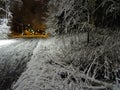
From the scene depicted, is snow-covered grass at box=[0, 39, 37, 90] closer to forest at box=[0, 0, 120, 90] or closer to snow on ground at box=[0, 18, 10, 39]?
forest at box=[0, 0, 120, 90]

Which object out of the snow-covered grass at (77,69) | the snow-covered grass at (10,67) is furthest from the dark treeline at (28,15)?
the snow-covered grass at (77,69)

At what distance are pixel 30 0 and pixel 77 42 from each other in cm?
3798

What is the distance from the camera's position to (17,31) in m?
43.7

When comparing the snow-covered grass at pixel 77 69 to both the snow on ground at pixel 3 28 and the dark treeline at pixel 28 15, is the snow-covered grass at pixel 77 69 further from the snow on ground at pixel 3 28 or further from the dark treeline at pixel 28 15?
the dark treeline at pixel 28 15

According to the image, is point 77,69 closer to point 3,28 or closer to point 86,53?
point 86,53

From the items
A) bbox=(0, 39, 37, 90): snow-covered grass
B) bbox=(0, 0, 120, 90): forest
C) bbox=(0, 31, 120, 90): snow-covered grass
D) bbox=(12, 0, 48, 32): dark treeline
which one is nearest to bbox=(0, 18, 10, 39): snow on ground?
bbox=(0, 39, 37, 90): snow-covered grass

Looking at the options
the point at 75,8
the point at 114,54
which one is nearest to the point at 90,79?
the point at 114,54

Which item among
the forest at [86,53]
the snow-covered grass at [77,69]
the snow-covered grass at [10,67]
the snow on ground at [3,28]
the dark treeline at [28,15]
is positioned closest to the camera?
the snow-covered grass at [77,69]

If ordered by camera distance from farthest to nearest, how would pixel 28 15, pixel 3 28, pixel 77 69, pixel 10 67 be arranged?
pixel 28 15
pixel 3 28
pixel 10 67
pixel 77 69

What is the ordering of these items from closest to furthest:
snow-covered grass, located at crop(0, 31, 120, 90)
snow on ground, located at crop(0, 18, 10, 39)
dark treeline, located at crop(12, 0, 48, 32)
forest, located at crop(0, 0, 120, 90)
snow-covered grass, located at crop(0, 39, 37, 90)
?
snow-covered grass, located at crop(0, 31, 120, 90) < forest, located at crop(0, 0, 120, 90) < snow-covered grass, located at crop(0, 39, 37, 90) < snow on ground, located at crop(0, 18, 10, 39) < dark treeline, located at crop(12, 0, 48, 32)

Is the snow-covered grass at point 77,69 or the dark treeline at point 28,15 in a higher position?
the dark treeline at point 28,15

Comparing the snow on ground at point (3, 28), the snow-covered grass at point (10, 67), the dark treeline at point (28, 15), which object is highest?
Answer: the dark treeline at point (28, 15)

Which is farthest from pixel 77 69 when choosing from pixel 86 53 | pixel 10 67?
pixel 10 67

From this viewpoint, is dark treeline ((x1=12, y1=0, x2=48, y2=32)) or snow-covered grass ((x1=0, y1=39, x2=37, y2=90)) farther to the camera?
dark treeline ((x1=12, y1=0, x2=48, y2=32))
